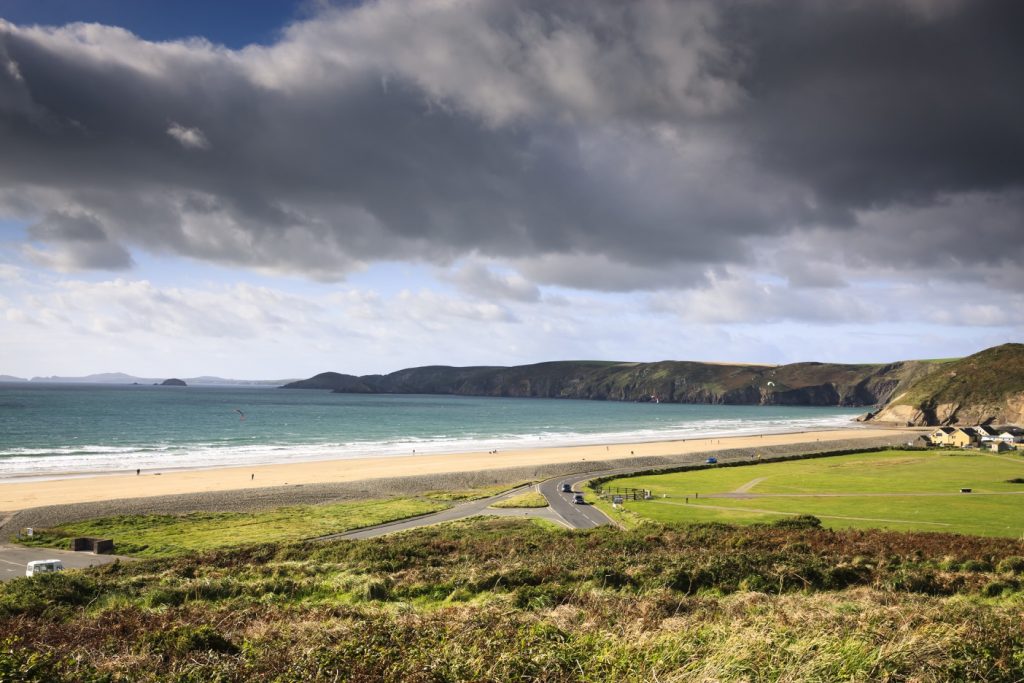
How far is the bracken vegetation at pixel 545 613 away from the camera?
333 inches

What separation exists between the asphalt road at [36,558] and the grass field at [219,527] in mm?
1372

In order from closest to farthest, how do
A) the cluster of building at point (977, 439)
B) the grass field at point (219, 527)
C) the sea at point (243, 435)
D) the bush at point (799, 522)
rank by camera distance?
1. the bush at point (799, 522)
2. the grass field at point (219, 527)
3. the sea at point (243, 435)
4. the cluster of building at point (977, 439)

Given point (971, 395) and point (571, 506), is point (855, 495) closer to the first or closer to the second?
point (571, 506)

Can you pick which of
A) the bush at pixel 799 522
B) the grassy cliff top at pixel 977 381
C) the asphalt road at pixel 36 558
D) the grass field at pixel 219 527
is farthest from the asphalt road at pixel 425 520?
the grassy cliff top at pixel 977 381

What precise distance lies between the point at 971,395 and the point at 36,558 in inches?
7749

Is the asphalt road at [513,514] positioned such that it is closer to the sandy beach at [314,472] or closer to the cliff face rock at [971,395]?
the sandy beach at [314,472]

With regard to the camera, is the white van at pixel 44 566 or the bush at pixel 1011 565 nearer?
the bush at pixel 1011 565

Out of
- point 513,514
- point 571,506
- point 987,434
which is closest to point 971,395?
point 987,434

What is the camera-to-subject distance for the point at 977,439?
104938 mm

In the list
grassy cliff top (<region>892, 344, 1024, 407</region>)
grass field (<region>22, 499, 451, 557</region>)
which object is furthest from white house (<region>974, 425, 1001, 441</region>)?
grass field (<region>22, 499, 451, 557</region>)

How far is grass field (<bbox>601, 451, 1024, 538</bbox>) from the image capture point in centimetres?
4162

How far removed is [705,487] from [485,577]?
4650cm

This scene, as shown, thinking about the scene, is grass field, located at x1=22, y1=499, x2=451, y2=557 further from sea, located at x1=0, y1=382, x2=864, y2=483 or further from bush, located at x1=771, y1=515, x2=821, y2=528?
sea, located at x1=0, y1=382, x2=864, y2=483

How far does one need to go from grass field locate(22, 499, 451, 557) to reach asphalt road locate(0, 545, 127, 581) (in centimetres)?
137
